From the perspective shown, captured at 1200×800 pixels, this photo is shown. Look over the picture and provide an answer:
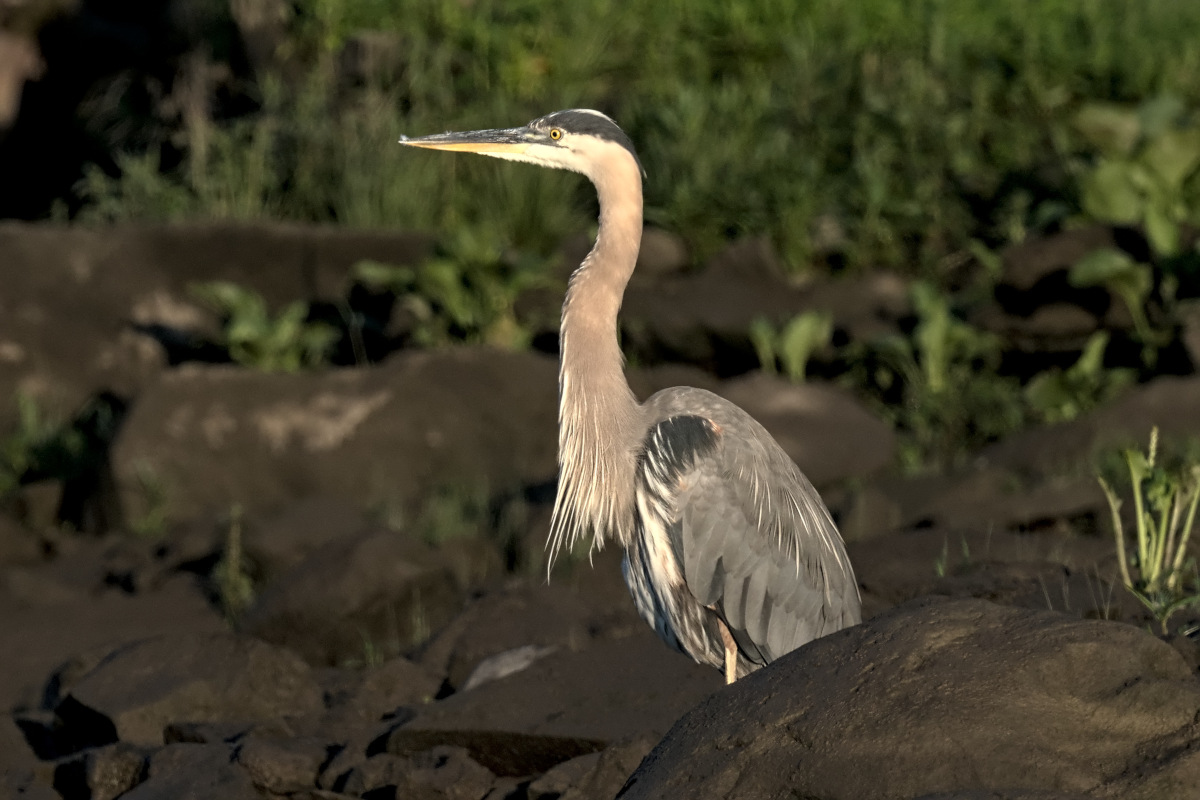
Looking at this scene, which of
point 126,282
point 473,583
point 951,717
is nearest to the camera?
point 951,717

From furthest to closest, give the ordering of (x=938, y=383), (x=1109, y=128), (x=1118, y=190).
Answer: (x=1109, y=128) → (x=1118, y=190) → (x=938, y=383)

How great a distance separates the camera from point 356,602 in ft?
22.5

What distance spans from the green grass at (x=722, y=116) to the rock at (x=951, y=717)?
6.93 m

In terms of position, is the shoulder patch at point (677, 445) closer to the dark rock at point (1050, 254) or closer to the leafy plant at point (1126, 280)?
the leafy plant at point (1126, 280)

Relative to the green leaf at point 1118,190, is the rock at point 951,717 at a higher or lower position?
lower

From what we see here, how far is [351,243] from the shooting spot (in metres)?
10.5

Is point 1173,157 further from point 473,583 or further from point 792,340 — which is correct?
point 473,583

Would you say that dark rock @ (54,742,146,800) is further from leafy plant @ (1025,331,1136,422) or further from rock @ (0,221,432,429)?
leafy plant @ (1025,331,1136,422)

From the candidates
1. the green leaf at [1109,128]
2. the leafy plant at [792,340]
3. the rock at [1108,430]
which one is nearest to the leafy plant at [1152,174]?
the green leaf at [1109,128]

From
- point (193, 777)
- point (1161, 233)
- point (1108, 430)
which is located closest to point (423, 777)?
point (193, 777)

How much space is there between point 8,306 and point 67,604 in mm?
2943

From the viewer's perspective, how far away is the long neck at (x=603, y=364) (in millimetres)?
5527

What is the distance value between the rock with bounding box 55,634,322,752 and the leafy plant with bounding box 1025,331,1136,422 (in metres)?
5.23

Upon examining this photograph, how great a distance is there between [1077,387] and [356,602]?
4718mm
